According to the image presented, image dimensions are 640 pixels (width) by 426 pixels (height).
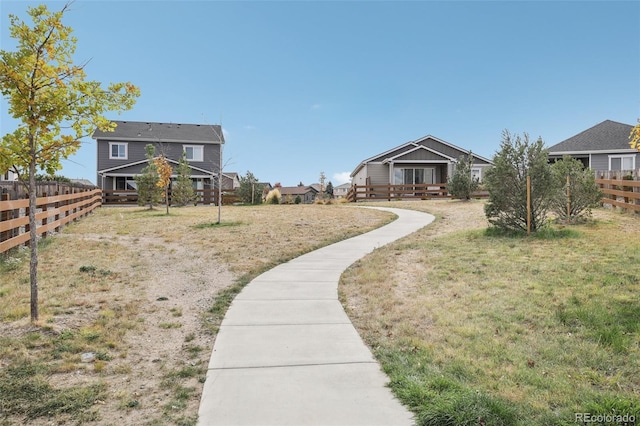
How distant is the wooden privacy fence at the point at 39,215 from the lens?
26.8ft

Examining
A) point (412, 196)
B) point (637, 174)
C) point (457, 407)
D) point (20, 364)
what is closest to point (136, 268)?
point (20, 364)

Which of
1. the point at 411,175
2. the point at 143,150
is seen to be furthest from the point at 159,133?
the point at 411,175

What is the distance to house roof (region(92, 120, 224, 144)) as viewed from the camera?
35.2 metres

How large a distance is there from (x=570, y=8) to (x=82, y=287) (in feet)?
52.5

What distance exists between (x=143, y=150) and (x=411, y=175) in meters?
23.8

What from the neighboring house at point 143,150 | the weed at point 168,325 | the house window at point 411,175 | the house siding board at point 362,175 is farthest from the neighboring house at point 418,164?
the weed at point 168,325

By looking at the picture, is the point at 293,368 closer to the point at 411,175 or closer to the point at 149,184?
the point at 149,184

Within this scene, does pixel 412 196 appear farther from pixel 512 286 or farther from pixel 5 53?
pixel 5 53

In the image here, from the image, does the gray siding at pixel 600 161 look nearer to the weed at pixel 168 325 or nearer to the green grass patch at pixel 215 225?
the green grass patch at pixel 215 225

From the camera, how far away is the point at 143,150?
3544cm

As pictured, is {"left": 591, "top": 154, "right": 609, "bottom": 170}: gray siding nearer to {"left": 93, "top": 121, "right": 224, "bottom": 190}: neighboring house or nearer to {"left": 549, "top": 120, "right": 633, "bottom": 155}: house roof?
{"left": 549, "top": 120, "right": 633, "bottom": 155}: house roof

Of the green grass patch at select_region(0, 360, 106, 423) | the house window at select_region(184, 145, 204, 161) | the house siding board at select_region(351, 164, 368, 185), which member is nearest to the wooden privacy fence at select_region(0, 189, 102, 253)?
the green grass patch at select_region(0, 360, 106, 423)

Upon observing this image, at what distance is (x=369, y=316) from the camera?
5234 millimetres

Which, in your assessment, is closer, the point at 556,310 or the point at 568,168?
the point at 556,310
